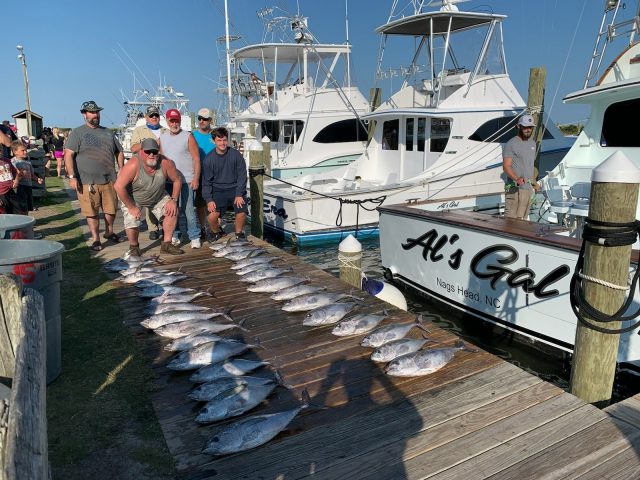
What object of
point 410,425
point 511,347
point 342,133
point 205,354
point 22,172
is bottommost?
point 511,347

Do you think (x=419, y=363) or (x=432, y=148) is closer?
(x=419, y=363)

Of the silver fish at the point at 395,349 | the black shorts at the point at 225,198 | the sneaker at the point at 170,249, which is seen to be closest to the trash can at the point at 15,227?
the sneaker at the point at 170,249

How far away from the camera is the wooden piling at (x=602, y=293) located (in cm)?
295

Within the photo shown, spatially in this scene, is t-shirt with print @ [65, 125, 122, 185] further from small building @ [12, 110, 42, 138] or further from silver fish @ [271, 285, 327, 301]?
small building @ [12, 110, 42, 138]

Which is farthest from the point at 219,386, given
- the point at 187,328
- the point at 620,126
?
the point at 620,126

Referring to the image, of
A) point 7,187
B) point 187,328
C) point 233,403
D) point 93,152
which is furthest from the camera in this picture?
point 7,187

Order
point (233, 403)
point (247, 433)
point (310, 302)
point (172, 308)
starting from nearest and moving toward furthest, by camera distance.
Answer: point (247, 433) < point (233, 403) < point (172, 308) < point (310, 302)

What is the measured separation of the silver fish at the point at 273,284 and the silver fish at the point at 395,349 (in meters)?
1.71

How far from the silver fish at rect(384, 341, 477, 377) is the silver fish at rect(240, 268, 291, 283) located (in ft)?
7.77

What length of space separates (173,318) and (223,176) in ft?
9.83

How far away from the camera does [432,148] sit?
11805mm

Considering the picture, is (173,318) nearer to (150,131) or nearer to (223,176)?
(223,176)

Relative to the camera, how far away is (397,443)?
271 centimetres

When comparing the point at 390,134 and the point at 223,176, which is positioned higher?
the point at 390,134
